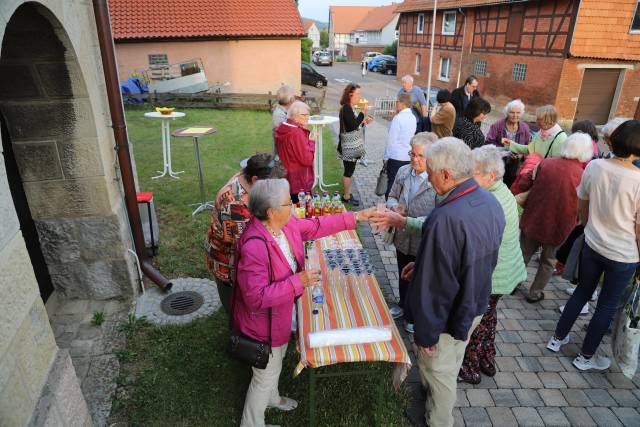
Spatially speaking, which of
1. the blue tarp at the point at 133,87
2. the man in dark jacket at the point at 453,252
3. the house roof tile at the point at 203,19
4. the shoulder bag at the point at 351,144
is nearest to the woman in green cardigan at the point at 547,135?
the shoulder bag at the point at 351,144

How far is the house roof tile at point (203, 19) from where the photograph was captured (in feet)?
61.2

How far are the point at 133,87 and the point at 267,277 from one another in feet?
57.6

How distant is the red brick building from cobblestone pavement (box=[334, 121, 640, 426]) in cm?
1587

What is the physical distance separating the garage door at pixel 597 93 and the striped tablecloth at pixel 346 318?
60.7 feet

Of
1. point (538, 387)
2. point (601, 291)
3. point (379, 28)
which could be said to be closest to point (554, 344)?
point (538, 387)

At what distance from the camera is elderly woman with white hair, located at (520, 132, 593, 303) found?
4.13m

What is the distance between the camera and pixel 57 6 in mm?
3379

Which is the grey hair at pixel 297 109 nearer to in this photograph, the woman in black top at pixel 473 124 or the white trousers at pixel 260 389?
the woman in black top at pixel 473 124

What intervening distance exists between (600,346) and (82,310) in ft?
17.5

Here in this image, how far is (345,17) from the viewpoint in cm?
7700

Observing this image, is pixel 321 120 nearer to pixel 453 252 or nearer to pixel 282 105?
pixel 282 105

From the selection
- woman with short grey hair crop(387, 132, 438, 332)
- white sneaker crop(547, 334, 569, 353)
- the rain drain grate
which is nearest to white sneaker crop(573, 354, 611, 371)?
white sneaker crop(547, 334, 569, 353)

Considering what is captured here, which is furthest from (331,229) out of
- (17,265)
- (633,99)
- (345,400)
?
(633,99)

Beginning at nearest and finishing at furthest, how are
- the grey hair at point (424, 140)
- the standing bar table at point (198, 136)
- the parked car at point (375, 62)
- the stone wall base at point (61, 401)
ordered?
1. the stone wall base at point (61, 401)
2. the grey hair at point (424, 140)
3. the standing bar table at point (198, 136)
4. the parked car at point (375, 62)
